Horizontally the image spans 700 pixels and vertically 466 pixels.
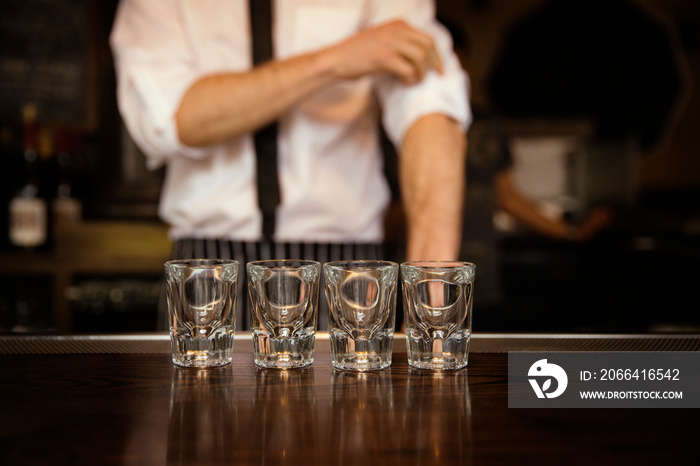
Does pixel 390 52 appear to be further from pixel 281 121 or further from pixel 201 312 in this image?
pixel 201 312

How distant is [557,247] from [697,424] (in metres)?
2.58

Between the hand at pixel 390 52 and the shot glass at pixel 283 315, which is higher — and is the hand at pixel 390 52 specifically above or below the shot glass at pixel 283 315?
above

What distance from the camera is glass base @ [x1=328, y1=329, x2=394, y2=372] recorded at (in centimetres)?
62

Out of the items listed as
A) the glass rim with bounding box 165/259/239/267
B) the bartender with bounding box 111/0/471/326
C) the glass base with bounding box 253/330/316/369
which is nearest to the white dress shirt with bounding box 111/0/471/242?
the bartender with bounding box 111/0/471/326

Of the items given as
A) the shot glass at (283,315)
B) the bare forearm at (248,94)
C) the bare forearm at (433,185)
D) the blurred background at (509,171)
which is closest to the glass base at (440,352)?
the shot glass at (283,315)

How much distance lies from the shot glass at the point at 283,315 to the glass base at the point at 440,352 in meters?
0.10

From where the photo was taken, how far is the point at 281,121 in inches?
50.0

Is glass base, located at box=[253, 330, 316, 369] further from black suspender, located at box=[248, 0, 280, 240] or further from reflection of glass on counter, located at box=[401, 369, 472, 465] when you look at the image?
black suspender, located at box=[248, 0, 280, 240]

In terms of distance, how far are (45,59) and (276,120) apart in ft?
6.71

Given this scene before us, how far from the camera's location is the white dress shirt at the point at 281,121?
122 centimetres

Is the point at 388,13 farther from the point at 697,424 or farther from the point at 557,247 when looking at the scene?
the point at 557,247

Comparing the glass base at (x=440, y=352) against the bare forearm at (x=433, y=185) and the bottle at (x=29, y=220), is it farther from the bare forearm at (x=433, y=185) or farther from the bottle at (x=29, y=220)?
the bottle at (x=29, y=220)

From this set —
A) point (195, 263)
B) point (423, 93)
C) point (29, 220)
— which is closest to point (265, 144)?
point (423, 93)

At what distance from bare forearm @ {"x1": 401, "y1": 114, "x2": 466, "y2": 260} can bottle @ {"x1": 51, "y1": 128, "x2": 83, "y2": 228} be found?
65.2 inches
